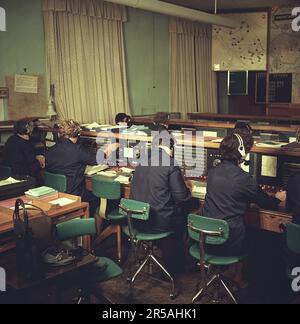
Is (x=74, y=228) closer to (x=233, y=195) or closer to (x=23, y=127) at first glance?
(x=233, y=195)

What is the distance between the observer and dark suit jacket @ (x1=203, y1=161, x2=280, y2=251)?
3311 millimetres

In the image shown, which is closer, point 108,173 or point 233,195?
point 233,195

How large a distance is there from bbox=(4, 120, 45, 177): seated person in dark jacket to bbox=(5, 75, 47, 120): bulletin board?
109 cm

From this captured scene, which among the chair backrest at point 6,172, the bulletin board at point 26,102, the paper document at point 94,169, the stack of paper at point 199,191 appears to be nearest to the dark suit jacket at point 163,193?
the stack of paper at point 199,191

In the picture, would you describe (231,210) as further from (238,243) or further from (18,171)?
(18,171)

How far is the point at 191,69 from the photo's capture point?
29.7ft

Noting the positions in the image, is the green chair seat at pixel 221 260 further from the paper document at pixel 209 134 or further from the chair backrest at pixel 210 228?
the paper document at pixel 209 134

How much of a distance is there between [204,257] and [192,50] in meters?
6.47

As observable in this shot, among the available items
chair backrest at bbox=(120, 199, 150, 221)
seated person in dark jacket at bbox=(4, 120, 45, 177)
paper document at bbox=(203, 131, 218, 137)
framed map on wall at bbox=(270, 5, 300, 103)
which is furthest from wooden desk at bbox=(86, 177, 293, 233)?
framed map on wall at bbox=(270, 5, 300, 103)

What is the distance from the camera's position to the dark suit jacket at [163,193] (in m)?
3.81

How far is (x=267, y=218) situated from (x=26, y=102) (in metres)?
4.04

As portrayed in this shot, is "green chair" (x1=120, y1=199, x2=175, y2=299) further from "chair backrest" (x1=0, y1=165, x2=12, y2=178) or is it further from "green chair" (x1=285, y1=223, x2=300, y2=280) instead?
"chair backrest" (x1=0, y1=165, x2=12, y2=178)

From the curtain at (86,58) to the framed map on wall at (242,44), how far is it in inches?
104

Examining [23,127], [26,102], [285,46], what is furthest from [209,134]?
[285,46]
